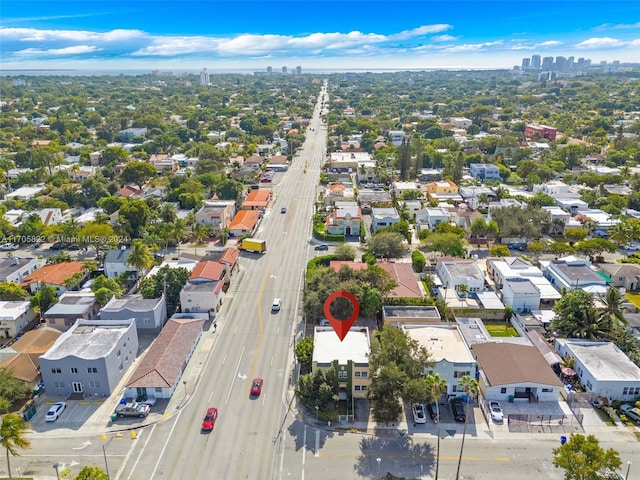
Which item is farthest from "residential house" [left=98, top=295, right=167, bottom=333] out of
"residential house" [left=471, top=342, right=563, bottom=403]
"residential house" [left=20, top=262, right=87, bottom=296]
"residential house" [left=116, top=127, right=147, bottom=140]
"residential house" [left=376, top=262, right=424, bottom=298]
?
"residential house" [left=116, top=127, right=147, bottom=140]

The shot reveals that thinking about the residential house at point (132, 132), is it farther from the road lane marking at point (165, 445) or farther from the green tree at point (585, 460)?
the green tree at point (585, 460)

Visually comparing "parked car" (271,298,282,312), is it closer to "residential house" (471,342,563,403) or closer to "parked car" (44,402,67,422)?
"residential house" (471,342,563,403)

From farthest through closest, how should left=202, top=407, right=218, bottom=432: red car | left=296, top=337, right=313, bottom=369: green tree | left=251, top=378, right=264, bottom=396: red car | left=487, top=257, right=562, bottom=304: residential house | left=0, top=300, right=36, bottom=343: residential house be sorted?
left=487, top=257, right=562, bottom=304: residential house, left=0, top=300, right=36, bottom=343: residential house, left=296, top=337, right=313, bottom=369: green tree, left=251, top=378, right=264, bottom=396: red car, left=202, top=407, right=218, bottom=432: red car

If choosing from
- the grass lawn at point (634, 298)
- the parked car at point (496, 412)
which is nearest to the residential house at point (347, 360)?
the parked car at point (496, 412)

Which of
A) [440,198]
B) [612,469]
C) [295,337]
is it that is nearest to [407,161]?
[440,198]

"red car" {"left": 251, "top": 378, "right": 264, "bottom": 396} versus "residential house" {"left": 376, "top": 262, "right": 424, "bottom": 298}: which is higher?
"residential house" {"left": 376, "top": 262, "right": 424, "bottom": 298}

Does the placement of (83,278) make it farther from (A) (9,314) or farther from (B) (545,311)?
(B) (545,311)

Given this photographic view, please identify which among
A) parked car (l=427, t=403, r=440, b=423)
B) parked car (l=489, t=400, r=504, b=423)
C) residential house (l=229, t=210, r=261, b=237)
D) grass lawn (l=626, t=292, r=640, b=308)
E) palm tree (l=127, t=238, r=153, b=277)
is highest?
palm tree (l=127, t=238, r=153, b=277)
